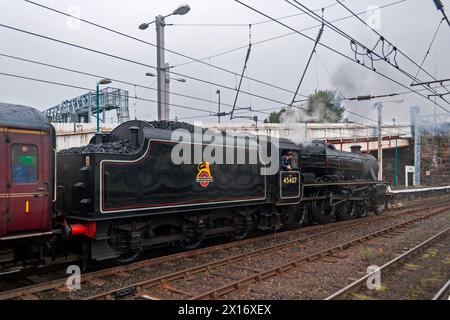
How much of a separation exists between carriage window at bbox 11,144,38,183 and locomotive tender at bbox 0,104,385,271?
0.6 inches

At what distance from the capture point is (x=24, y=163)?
6391mm

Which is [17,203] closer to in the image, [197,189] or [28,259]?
[28,259]

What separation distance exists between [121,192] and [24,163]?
1.76 metres

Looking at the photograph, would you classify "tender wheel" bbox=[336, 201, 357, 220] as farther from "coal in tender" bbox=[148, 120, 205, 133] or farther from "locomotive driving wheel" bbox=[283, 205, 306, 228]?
"coal in tender" bbox=[148, 120, 205, 133]

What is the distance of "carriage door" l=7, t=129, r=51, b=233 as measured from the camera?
20.3 feet

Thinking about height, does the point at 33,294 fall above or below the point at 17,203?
Result: below

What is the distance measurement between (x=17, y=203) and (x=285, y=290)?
4.54 m

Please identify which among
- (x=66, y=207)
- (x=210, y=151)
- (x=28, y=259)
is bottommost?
(x=28, y=259)

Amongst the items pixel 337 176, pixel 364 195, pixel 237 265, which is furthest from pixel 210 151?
pixel 364 195

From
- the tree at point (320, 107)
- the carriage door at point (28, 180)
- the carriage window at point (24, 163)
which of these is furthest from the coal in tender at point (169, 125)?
the tree at point (320, 107)

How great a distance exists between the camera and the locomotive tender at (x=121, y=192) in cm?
636

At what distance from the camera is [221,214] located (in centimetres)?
996

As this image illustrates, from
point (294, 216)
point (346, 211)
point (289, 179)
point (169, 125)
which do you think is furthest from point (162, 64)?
point (346, 211)

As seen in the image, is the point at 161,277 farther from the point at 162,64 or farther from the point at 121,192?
the point at 162,64
